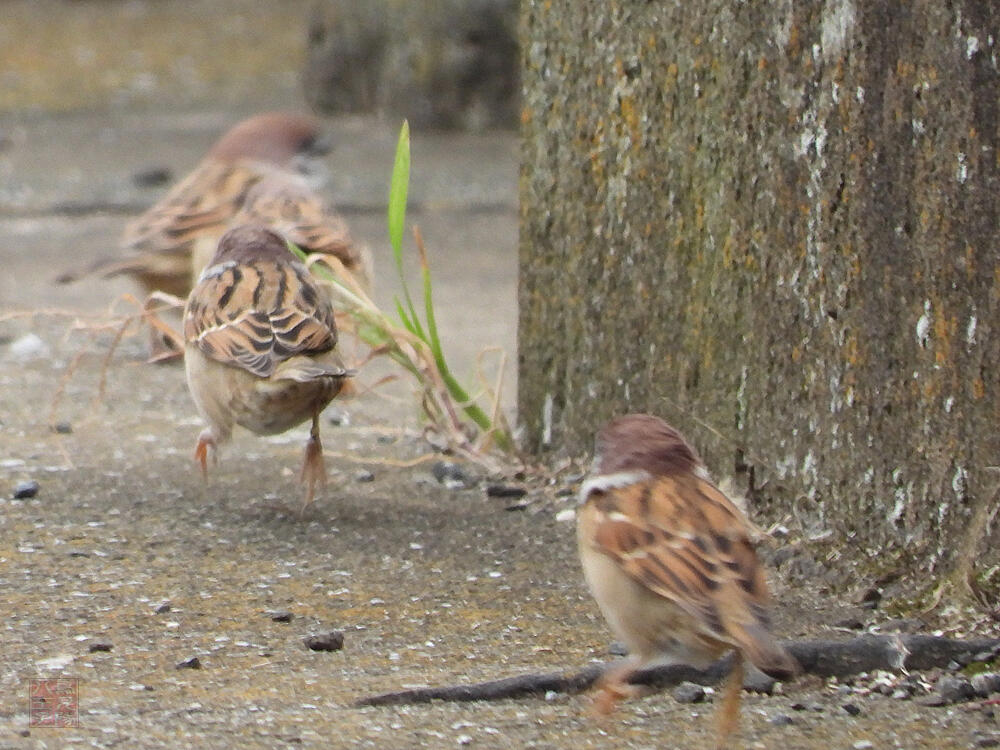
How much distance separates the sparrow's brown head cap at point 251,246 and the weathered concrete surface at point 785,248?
2.37ft

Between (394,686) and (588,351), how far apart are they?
1.61 m

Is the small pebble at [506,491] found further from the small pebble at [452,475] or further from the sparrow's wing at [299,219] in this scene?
the sparrow's wing at [299,219]

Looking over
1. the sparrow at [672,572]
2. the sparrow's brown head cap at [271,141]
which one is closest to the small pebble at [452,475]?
the sparrow at [672,572]

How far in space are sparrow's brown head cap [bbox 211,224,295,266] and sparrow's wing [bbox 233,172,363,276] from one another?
722mm

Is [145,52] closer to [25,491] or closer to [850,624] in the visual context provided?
[25,491]

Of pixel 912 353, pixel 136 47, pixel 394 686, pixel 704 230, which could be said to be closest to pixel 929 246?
pixel 912 353

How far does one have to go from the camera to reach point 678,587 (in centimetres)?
305

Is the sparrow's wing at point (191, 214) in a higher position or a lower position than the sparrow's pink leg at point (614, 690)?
higher

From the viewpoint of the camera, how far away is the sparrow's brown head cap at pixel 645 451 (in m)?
3.46

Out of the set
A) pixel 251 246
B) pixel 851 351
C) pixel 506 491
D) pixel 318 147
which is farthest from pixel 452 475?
pixel 318 147

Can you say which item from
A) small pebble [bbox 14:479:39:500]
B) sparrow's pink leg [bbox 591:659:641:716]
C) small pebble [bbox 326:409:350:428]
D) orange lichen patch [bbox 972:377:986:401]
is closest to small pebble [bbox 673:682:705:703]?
sparrow's pink leg [bbox 591:659:641:716]

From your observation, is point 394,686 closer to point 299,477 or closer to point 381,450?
point 299,477

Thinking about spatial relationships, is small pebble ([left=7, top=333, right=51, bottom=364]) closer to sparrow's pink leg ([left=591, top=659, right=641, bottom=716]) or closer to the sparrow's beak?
the sparrow's beak

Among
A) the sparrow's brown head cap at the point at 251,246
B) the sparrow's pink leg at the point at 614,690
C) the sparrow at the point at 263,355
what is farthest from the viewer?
the sparrow's brown head cap at the point at 251,246
